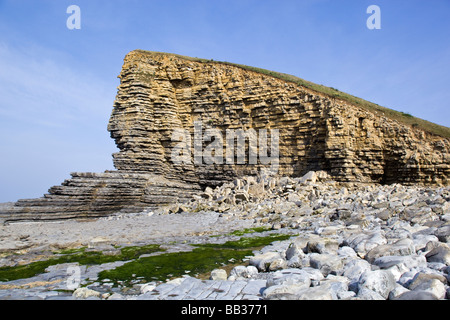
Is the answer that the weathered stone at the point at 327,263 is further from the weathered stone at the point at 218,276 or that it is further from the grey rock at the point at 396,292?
the weathered stone at the point at 218,276

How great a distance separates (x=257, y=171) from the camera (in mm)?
23188

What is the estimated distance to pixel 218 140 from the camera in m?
24.7

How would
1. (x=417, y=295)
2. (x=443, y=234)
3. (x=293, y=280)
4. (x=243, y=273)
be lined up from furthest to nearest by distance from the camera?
(x=443, y=234), (x=243, y=273), (x=293, y=280), (x=417, y=295)

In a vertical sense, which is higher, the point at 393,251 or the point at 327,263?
the point at 393,251

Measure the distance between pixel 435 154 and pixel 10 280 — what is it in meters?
21.7

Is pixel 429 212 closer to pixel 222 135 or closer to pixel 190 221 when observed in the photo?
pixel 190 221

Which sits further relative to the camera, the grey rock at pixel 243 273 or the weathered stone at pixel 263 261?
the weathered stone at pixel 263 261

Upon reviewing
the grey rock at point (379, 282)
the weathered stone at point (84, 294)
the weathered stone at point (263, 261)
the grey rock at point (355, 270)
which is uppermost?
the grey rock at point (379, 282)

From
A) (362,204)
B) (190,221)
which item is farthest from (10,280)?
(362,204)

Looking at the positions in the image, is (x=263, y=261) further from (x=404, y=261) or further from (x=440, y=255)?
(x=440, y=255)

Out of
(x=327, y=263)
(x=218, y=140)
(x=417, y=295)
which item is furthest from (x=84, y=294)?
(x=218, y=140)

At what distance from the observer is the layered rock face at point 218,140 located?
19.5 metres

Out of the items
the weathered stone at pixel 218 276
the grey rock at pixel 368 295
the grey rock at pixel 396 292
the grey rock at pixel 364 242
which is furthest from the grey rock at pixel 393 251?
the weathered stone at pixel 218 276

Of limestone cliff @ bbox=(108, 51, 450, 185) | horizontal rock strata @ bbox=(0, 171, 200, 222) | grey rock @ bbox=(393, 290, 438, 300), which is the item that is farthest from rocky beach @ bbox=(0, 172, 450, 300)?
limestone cliff @ bbox=(108, 51, 450, 185)
